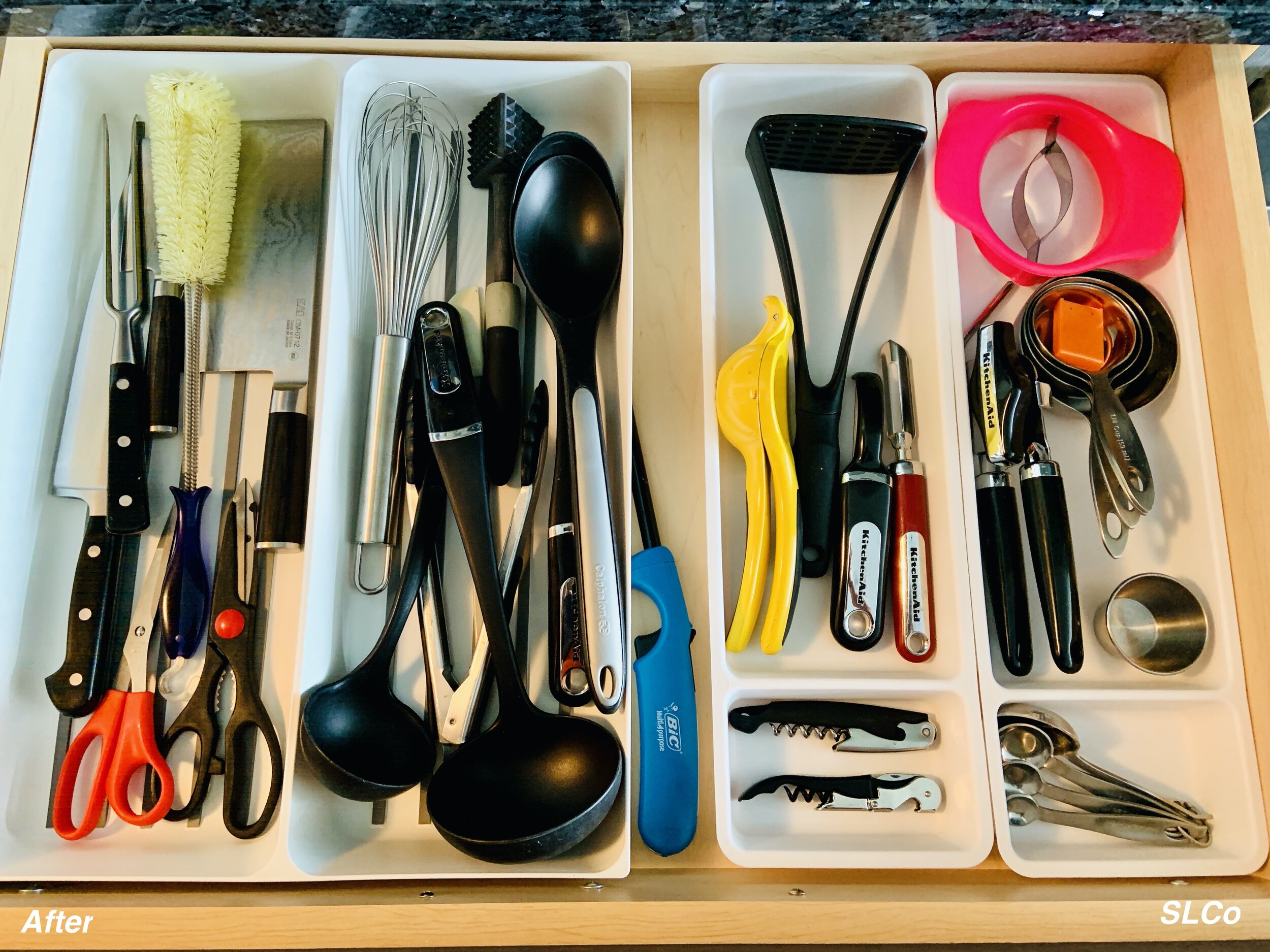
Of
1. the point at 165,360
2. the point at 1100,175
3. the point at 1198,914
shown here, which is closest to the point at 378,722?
the point at 165,360

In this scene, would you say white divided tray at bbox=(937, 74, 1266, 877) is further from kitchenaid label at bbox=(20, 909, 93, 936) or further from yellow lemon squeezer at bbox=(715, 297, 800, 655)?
kitchenaid label at bbox=(20, 909, 93, 936)

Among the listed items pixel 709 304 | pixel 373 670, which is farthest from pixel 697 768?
pixel 709 304

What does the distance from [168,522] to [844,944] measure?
1.98ft

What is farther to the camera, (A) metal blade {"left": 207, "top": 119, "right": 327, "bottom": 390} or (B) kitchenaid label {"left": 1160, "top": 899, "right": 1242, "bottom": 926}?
(A) metal blade {"left": 207, "top": 119, "right": 327, "bottom": 390}

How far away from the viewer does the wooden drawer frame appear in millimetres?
519

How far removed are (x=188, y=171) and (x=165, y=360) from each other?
152mm

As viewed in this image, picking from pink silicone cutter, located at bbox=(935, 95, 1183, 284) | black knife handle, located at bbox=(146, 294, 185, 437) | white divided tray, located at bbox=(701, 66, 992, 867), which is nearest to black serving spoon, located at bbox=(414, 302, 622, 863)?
white divided tray, located at bbox=(701, 66, 992, 867)

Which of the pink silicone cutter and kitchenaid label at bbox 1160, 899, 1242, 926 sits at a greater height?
the pink silicone cutter

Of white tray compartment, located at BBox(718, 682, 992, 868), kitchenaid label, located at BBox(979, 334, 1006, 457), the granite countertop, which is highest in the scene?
the granite countertop

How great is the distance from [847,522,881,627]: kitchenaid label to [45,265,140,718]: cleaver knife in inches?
21.7

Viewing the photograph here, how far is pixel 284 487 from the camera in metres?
0.61

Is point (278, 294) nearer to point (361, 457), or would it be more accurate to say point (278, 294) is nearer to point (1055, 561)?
point (361, 457)

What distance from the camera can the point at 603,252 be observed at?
67 cm

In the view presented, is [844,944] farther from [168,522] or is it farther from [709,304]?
[168,522]
